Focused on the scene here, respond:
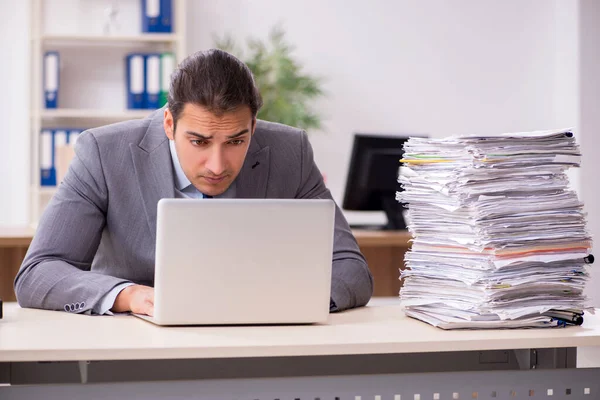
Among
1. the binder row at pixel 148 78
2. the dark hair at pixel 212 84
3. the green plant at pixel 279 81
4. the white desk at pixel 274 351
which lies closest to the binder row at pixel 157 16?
the binder row at pixel 148 78

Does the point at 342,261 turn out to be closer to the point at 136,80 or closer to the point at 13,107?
the point at 136,80

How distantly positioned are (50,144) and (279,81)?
1412mm

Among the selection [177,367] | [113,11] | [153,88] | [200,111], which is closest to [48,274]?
[177,367]

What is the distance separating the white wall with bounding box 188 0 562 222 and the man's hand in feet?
12.8

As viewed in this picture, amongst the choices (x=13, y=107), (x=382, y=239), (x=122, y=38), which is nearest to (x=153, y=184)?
(x=382, y=239)

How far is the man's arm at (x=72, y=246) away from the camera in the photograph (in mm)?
1648

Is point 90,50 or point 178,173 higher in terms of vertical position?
point 90,50

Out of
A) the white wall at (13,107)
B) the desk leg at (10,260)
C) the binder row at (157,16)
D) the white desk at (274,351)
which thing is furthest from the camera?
the white wall at (13,107)

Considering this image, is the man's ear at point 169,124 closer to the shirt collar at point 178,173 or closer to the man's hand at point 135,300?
the shirt collar at point 178,173

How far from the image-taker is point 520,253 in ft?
4.95

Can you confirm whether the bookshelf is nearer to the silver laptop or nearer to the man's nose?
the man's nose

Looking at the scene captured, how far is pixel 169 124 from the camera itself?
1838mm

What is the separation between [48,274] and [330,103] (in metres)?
3.95

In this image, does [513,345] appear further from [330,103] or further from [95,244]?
[330,103]
